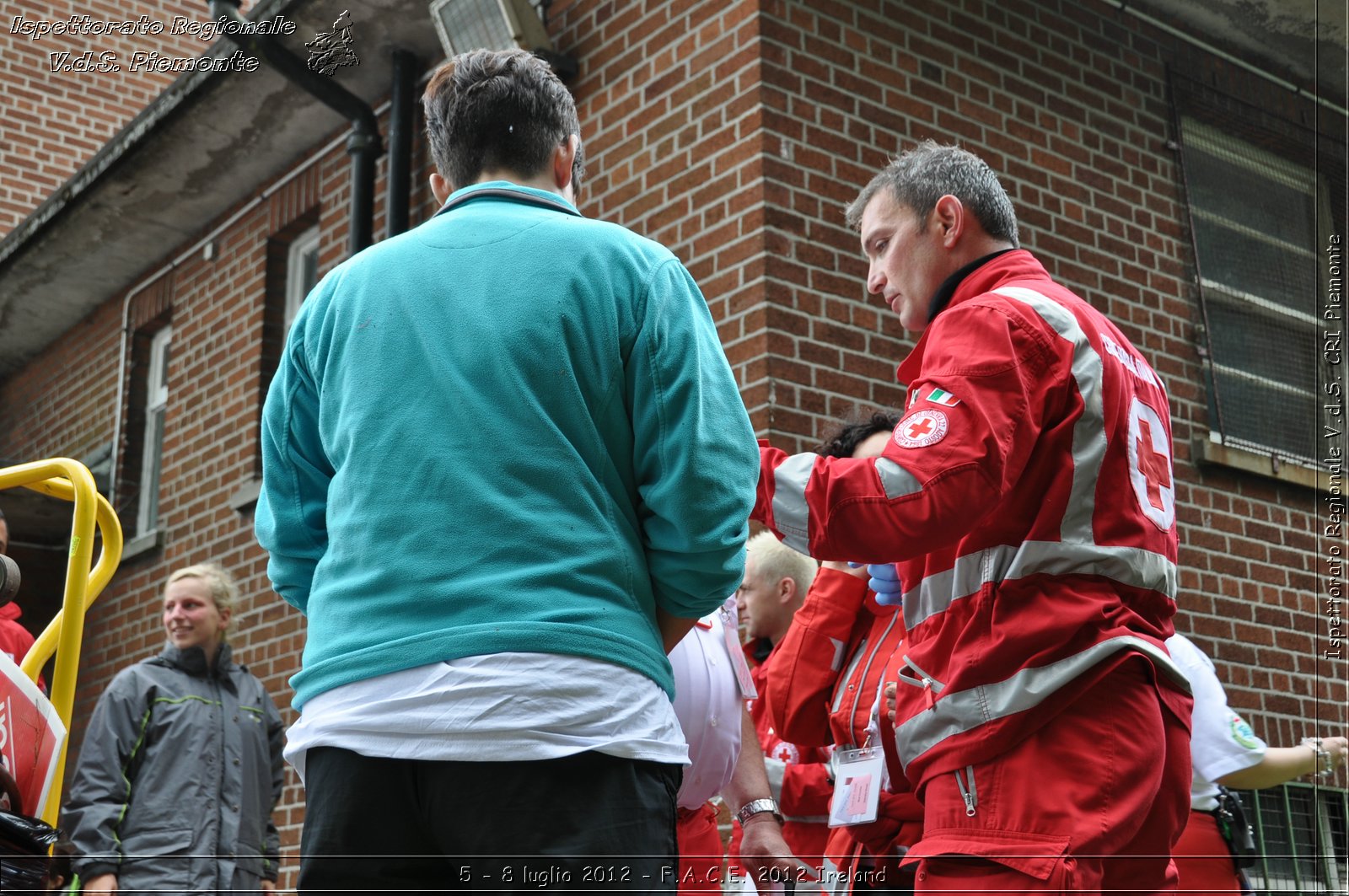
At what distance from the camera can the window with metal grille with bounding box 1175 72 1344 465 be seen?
22.7 ft

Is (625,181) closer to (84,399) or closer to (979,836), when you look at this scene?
(979,836)

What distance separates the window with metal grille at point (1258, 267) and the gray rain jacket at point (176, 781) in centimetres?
474

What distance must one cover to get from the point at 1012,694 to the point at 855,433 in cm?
169

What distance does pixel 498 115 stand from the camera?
2.16 metres

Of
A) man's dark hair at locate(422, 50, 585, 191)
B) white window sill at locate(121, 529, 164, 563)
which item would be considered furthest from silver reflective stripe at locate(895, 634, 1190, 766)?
white window sill at locate(121, 529, 164, 563)

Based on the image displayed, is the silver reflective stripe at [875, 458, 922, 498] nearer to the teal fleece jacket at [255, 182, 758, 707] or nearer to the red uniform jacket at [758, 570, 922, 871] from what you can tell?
the teal fleece jacket at [255, 182, 758, 707]

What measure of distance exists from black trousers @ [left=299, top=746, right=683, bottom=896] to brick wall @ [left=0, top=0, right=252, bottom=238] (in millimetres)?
11478

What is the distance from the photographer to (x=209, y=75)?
7875mm

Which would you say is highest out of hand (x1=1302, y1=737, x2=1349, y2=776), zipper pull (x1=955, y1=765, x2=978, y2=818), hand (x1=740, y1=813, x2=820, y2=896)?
hand (x1=1302, y1=737, x2=1349, y2=776)

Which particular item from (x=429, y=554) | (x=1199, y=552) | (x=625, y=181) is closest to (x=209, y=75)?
(x=625, y=181)

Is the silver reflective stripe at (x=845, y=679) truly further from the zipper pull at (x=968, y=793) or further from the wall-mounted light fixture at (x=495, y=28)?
the wall-mounted light fixture at (x=495, y=28)

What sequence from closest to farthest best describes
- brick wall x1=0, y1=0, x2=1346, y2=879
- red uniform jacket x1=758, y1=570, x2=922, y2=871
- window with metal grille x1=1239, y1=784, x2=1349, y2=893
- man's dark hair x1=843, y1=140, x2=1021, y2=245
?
man's dark hair x1=843, y1=140, x2=1021, y2=245, red uniform jacket x1=758, y1=570, x2=922, y2=871, brick wall x1=0, y1=0, x2=1346, y2=879, window with metal grille x1=1239, y1=784, x2=1349, y2=893

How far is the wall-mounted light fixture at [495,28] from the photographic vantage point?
6328 millimetres

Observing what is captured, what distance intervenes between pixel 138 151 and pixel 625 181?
4085 millimetres
